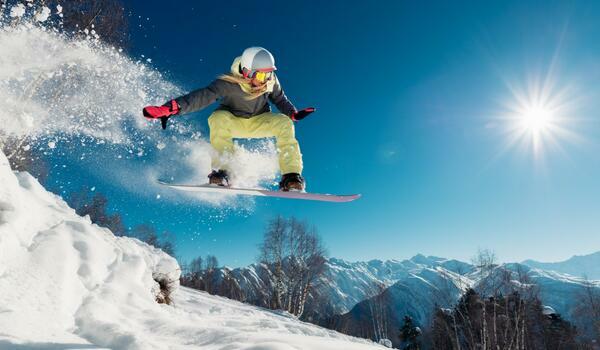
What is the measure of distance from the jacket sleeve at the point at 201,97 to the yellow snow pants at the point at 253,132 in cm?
24

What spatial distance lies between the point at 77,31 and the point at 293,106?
871 cm

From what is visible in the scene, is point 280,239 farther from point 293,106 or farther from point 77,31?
point 293,106

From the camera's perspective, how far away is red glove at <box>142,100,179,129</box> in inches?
133

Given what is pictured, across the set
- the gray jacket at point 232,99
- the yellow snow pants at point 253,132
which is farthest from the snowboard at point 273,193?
the gray jacket at point 232,99

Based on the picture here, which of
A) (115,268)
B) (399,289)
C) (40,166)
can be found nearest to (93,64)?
(115,268)

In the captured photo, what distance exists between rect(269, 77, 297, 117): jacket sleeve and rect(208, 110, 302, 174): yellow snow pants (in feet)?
1.21

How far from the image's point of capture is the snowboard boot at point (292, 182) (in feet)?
13.0

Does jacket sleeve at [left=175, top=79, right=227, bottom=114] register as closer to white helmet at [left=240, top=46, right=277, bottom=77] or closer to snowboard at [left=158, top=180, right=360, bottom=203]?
white helmet at [left=240, top=46, right=277, bottom=77]

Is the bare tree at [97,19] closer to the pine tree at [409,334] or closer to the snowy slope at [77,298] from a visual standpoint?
the snowy slope at [77,298]

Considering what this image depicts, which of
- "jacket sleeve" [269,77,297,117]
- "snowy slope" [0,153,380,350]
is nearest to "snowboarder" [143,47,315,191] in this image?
"jacket sleeve" [269,77,297,117]

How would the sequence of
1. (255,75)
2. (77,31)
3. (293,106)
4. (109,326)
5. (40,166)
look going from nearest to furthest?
1. (109,326)
2. (255,75)
3. (293,106)
4. (77,31)
5. (40,166)

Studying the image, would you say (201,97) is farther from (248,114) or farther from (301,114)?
(301,114)

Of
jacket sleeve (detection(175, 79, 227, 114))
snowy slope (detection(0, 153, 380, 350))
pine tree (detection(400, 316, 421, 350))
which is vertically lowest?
pine tree (detection(400, 316, 421, 350))

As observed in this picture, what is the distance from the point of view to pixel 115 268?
321 centimetres
